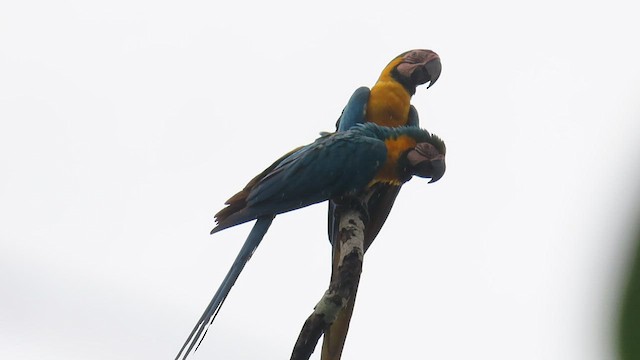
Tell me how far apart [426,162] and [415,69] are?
4.24ft

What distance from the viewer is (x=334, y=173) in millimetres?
3160

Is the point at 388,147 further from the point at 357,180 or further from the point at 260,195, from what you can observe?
the point at 260,195

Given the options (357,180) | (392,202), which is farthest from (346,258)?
(392,202)

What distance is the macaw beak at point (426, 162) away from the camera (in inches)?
124

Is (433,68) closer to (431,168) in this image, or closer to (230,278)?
(431,168)

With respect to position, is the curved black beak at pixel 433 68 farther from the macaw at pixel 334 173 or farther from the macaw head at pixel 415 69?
the macaw at pixel 334 173

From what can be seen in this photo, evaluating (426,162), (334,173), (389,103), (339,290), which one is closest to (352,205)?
(334,173)

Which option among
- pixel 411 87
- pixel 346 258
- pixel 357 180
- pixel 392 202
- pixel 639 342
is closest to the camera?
pixel 639 342

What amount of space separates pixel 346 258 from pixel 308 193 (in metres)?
0.85

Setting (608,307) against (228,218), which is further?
(228,218)

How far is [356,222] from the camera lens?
2799 millimetres

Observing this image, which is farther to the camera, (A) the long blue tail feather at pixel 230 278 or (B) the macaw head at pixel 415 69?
(B) the macaw head at pixel 415 69

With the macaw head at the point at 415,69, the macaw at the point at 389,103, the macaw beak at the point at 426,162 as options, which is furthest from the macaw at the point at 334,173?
the macaw head at the point at 415,69

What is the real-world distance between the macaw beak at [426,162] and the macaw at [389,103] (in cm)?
25
